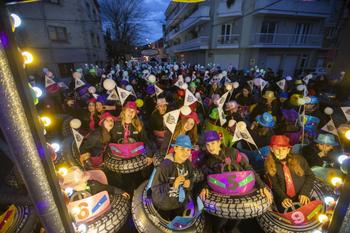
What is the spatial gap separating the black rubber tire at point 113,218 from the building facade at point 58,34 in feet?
48.1

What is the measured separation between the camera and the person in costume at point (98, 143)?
3.75 m

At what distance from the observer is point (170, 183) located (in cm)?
267

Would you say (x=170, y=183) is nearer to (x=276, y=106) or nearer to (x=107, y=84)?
(x=107, y=84)

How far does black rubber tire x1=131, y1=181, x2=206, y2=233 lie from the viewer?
2.40 metres

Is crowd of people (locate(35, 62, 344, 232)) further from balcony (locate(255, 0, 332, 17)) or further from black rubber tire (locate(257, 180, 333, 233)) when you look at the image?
balcony (locate(255, 0, 332, 17))

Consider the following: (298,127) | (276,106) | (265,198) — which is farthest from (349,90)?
(265,198)

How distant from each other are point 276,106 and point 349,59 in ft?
28.3

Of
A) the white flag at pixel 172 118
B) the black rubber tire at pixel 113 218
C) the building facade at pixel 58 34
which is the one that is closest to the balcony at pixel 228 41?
the building facade at pixel 58 34

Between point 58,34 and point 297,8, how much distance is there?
78.9 feet

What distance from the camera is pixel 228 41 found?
2167cm

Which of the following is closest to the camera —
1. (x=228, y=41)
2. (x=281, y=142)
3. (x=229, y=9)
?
(x=281, y=142)

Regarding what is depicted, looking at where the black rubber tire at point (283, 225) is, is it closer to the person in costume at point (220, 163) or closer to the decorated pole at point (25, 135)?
the person in costume at point (220, 163)

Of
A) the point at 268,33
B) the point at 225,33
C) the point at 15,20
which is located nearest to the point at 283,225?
the point at 15,20

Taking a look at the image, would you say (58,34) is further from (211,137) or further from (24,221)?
(24,221)
